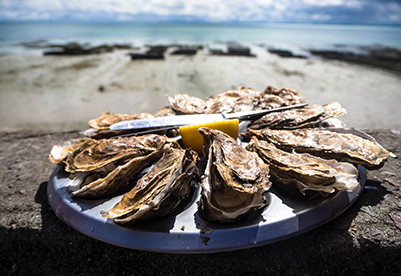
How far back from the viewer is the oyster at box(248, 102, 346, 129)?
1.41 metres

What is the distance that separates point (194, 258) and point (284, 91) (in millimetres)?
1486

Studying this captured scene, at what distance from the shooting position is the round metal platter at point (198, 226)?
0.82m

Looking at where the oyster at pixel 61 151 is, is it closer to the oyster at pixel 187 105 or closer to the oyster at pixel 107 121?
the oyster at pixel 107 121

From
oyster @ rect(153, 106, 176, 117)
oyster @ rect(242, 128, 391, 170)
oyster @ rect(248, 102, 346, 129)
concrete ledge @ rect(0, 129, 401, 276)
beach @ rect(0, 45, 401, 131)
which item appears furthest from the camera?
beach @ rect(0, 45, 401, 131)

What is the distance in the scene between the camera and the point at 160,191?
2.90ft

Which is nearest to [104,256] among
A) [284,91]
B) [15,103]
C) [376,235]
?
[376,235]

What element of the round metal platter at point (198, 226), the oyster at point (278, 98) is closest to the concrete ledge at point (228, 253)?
the round metal platter at point (198, 226)

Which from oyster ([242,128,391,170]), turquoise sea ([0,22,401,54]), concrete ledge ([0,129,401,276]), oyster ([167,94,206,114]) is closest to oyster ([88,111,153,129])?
oyster ([167,94,206,114])

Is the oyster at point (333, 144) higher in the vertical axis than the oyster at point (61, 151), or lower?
higher

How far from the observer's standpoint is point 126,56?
728cm

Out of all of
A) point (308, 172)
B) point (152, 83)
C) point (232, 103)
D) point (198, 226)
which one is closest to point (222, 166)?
point (198, 226)

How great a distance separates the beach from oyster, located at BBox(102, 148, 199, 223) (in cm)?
283

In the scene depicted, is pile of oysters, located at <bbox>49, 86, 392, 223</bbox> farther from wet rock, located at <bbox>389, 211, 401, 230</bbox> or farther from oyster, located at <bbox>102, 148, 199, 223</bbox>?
wet rock, located at <bbox>389, 211, 401, 230</bbox>

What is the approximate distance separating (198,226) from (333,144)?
848 mm
